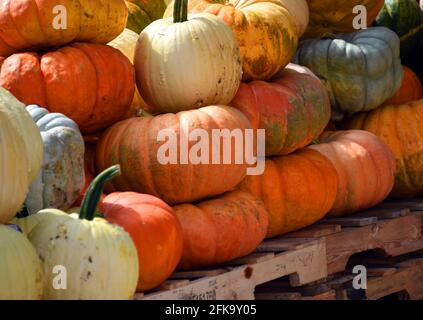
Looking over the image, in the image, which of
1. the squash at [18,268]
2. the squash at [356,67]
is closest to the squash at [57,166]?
the squash at [18,268]

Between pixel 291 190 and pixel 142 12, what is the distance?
135 centimetres

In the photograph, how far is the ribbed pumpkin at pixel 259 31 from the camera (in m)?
4.32

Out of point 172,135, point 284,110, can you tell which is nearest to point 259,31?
point 284,110

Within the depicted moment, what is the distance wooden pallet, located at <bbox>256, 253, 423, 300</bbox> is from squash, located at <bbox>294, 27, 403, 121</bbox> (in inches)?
32.5

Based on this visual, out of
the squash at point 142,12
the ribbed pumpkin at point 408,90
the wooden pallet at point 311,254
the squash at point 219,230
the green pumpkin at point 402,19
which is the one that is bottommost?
the wooden pallet at point 311,254

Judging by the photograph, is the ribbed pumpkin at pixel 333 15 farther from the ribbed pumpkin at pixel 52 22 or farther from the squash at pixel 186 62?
the ribbed pumpkin at pixel 52 22

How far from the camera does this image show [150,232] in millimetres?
3387

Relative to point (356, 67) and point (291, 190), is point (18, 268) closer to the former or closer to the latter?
point (291, 190)

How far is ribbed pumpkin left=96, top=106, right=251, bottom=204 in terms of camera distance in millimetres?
3773

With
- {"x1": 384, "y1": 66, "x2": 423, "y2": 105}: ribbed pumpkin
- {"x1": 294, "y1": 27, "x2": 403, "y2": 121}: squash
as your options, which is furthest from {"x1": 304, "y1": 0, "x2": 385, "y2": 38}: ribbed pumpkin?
{"x1": 384, "y1": 66, "x2": 423, "y2": 105}: ribbed pumpkin

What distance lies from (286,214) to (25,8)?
139 cm

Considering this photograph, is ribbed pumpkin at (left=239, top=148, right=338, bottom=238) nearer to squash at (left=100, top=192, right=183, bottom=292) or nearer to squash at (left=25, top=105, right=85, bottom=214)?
squash at (left=100, top=192, right=183, bottom=292)

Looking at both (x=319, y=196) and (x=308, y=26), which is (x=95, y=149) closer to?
(x=319, y=196)

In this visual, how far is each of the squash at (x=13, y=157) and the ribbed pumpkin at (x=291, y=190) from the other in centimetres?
129
